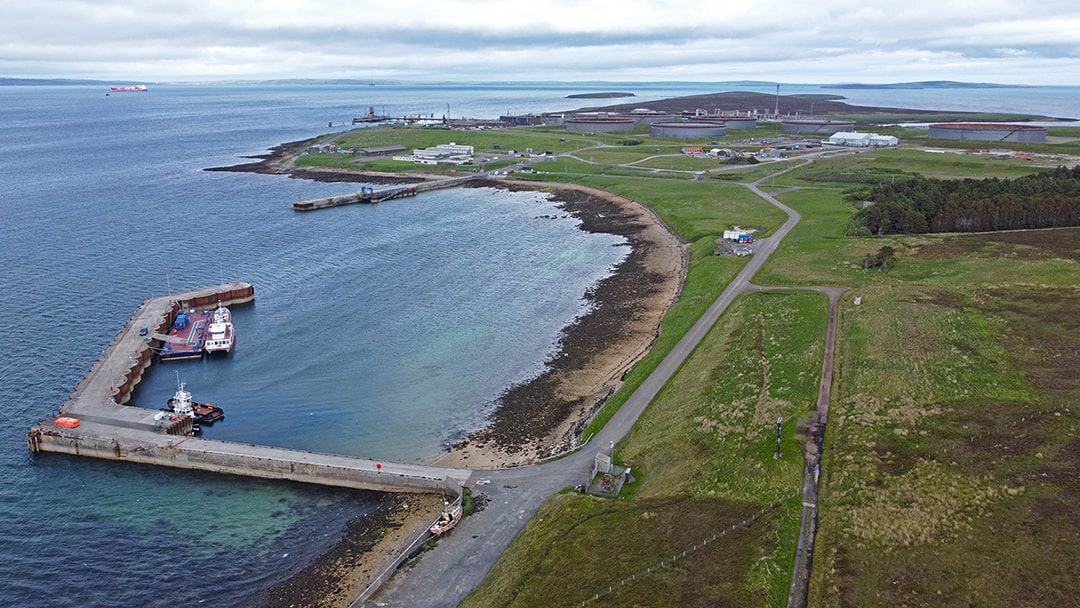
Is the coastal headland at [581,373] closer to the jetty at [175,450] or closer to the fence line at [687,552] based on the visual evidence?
the jetty at [175,450]

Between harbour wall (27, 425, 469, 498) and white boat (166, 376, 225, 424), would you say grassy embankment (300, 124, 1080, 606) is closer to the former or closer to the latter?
harbour wall (27, 425, 469, 498)

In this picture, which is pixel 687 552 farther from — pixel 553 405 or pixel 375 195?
pixel 375 195

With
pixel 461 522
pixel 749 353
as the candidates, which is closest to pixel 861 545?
pixel 461 522

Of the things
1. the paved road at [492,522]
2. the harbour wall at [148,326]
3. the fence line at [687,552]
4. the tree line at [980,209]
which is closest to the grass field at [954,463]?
the fence line at [687,552]

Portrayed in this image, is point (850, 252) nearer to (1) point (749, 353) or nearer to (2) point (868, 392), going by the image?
(1) point (749, 353)

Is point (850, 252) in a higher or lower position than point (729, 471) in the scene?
higher
